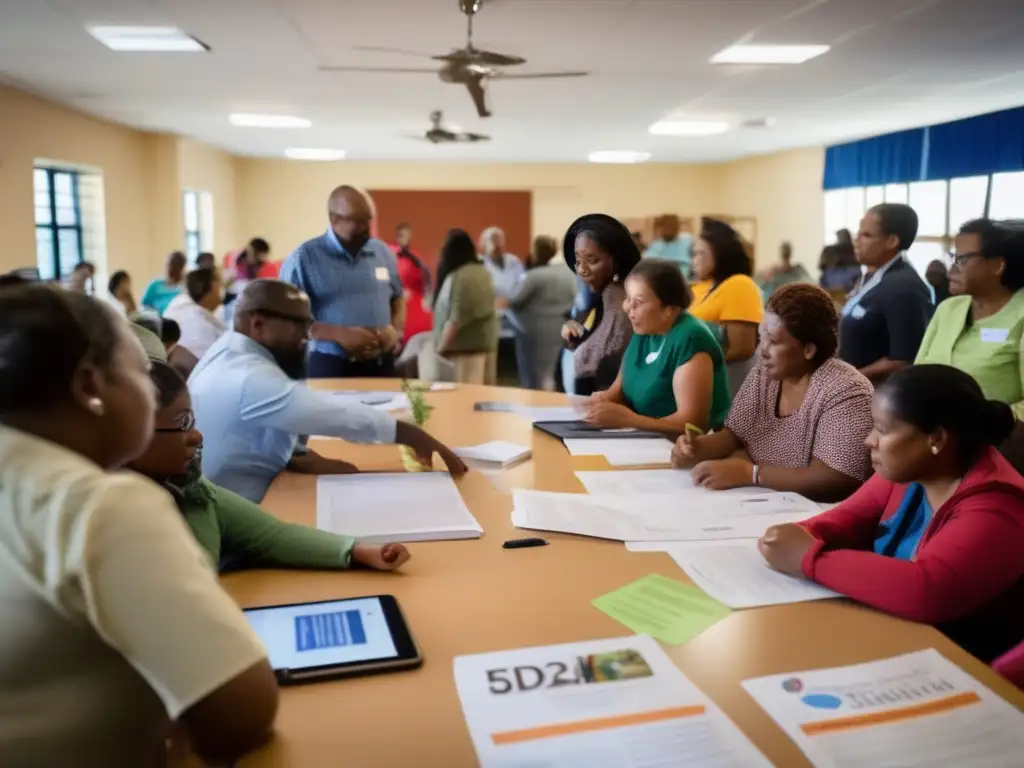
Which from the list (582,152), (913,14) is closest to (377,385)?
(913,14)

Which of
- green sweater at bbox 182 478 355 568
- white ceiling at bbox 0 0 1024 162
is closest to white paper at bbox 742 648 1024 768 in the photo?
green sweater at bbox 182 478 355 568

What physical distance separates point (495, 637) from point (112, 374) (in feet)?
2.23

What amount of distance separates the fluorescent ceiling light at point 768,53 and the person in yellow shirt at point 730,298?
6.41ft

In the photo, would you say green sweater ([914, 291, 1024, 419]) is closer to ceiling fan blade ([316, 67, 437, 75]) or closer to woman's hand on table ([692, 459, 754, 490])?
woman's hand on table ([692, 459, 754, 490])

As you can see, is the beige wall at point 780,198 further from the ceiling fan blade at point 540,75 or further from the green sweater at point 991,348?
the green sweater at point 991,348

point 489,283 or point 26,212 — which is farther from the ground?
point 26,212

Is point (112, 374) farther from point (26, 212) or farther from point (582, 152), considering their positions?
point (582, 152)

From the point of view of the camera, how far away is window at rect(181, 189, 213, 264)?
1068 cm

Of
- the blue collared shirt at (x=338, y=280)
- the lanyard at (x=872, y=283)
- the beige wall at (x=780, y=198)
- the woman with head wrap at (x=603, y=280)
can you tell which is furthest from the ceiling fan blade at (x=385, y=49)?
the beige wall at (x=780, y=198)

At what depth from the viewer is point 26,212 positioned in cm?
670

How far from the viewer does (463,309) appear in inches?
210

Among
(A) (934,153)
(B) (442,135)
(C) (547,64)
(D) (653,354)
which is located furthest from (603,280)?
(A) (934,153)

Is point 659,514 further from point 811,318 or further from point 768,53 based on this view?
point 768,53

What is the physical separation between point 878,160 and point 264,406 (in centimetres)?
911
